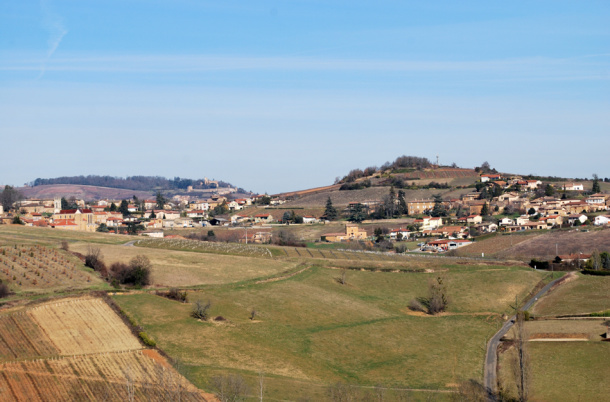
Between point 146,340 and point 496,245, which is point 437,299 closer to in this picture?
point 146,340

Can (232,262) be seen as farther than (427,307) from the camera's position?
Yes

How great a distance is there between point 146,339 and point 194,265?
102ft

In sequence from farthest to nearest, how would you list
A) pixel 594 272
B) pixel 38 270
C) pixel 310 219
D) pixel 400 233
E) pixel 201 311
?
pixel 310 219 → pixel 400 233 → pixel 594 272 → pixel 38 270 → pixel 201 311

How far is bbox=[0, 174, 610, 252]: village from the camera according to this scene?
434ft

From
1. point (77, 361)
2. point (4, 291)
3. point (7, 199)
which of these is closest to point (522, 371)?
point (77, 361)

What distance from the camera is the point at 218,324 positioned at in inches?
2189

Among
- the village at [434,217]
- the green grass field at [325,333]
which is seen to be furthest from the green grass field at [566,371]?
the village at [434,217]

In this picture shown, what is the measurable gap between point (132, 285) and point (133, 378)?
25.7 m

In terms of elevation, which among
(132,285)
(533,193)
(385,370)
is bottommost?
(385,370)

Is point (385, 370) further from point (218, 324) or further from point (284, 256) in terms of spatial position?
point (284, 256)

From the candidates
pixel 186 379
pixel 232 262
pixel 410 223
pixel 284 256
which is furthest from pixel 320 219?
pixel 186 379

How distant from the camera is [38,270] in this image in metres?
65.2

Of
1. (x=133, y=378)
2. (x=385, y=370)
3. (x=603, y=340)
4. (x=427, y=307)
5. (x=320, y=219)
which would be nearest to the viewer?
(x=133, y=378)

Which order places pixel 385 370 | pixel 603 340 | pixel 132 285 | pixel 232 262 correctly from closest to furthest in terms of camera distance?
pixel 385 370 → pixel 603 340 → pixel 132 285 → pixel 232 262
